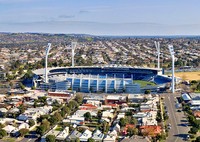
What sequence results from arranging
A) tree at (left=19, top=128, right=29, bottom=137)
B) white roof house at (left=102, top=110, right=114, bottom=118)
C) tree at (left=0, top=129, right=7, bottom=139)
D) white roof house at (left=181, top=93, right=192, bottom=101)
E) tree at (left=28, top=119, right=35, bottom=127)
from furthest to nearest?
white roof house at (left=181, top=93, right=192, bottom=101)
white roof house at (left=102, top=110, right=114, bottom=118)
tree at (left=28, top=119, right=35, bottom=127)
tree at (left=19, top=128, right=29, bottom=137)
tree at (left=0, top=129, right=7, bottom=139)

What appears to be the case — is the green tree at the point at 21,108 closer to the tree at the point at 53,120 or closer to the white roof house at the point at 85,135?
the tree at the point at 53,120

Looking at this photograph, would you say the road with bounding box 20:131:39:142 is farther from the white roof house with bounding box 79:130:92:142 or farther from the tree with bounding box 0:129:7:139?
the white roof house with bounding box 79:130:92:142

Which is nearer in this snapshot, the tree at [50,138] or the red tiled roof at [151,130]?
the tree at [50,138]

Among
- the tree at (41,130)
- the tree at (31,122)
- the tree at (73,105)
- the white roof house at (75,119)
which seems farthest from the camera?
the tree at (73,105)

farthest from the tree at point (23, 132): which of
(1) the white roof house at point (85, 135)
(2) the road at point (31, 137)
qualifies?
(1) the white roof house at point (85, 135)

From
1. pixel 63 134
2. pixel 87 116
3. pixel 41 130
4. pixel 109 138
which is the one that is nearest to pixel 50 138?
pixel 63 134

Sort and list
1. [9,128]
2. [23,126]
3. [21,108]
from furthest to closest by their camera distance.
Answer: [21,108]
[23,126]
[9,128]

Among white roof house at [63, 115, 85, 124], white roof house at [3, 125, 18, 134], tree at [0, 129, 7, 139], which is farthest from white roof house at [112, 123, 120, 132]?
tree at [0, 129, 7, 139]

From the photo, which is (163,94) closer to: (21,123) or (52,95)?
(52,95)

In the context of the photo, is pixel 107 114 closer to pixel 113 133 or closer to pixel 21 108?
pixel 113 133
